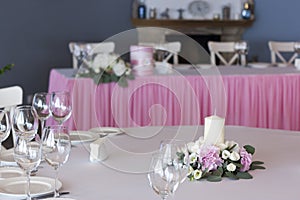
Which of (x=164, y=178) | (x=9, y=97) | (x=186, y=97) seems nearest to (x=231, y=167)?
(x=164, y=178)

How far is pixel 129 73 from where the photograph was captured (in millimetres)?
4062

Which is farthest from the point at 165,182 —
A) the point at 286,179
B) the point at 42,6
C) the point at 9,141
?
the point at 42,6

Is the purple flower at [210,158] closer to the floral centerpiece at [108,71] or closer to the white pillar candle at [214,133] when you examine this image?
the white pillar candle at [214,133]

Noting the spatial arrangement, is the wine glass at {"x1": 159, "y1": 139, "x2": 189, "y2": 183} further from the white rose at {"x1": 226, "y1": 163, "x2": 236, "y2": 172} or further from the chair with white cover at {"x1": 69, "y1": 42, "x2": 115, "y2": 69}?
the chair with white cover at {"x1": 69, "y1": 42, "x2": 115, "y2": 69}

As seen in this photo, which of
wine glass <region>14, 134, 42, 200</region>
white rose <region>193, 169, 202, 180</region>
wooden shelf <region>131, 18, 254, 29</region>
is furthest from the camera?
wooden shelf <region>131, 18, 254, 29</region>

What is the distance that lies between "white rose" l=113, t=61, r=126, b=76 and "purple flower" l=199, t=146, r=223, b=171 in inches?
91.9

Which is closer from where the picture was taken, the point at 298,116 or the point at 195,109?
the point at 195,109

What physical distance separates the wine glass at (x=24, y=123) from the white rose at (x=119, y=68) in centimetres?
217

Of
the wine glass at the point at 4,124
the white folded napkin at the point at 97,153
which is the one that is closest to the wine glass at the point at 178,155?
the white folded napkin at the point at 97,153

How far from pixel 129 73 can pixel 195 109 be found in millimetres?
891

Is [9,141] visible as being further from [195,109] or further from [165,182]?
[165,182]

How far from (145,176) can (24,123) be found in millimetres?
432

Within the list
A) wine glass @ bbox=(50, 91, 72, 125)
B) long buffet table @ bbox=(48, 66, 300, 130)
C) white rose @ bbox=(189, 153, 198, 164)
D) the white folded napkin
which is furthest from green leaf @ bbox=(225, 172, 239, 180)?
long buffet table @ bbox=(48, 66, 300, 130)

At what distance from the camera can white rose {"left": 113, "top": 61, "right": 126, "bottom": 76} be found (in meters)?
4.00
